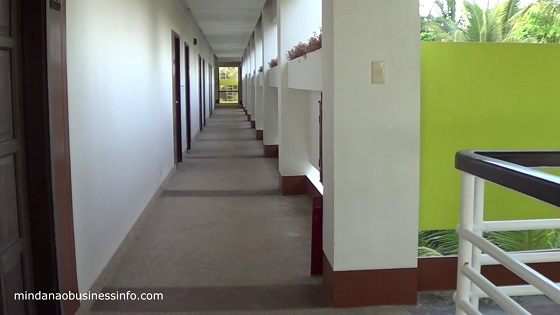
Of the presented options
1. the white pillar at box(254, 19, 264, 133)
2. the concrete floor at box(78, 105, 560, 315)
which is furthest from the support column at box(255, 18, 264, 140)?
the concrete floor at box(78, 105, 560, 315)

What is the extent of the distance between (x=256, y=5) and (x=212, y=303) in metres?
6.58

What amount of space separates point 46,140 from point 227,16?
8.14 meters

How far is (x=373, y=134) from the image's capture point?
3033 millimetres

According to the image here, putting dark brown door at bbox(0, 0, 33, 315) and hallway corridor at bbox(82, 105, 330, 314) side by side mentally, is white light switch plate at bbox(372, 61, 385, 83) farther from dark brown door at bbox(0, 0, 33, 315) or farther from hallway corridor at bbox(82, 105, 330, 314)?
dark brown door at bbox(0, 0, 33, 315)

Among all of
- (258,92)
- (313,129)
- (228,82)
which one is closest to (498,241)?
(313,129)

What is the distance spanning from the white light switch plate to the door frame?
1.62 meters

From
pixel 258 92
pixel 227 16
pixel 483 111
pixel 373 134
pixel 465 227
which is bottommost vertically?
pixel 465 227

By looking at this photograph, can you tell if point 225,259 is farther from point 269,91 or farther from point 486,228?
point 269,91

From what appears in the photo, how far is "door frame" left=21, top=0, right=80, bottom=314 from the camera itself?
2.41 meters

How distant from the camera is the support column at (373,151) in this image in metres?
2.98

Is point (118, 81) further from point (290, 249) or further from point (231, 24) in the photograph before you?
point (231, 24)

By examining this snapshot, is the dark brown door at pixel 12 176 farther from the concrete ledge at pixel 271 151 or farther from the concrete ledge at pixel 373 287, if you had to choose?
the concrete ledge at pixel 271 151

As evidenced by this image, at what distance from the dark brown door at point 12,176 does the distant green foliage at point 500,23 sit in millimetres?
6637

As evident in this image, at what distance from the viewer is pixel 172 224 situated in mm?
4977
